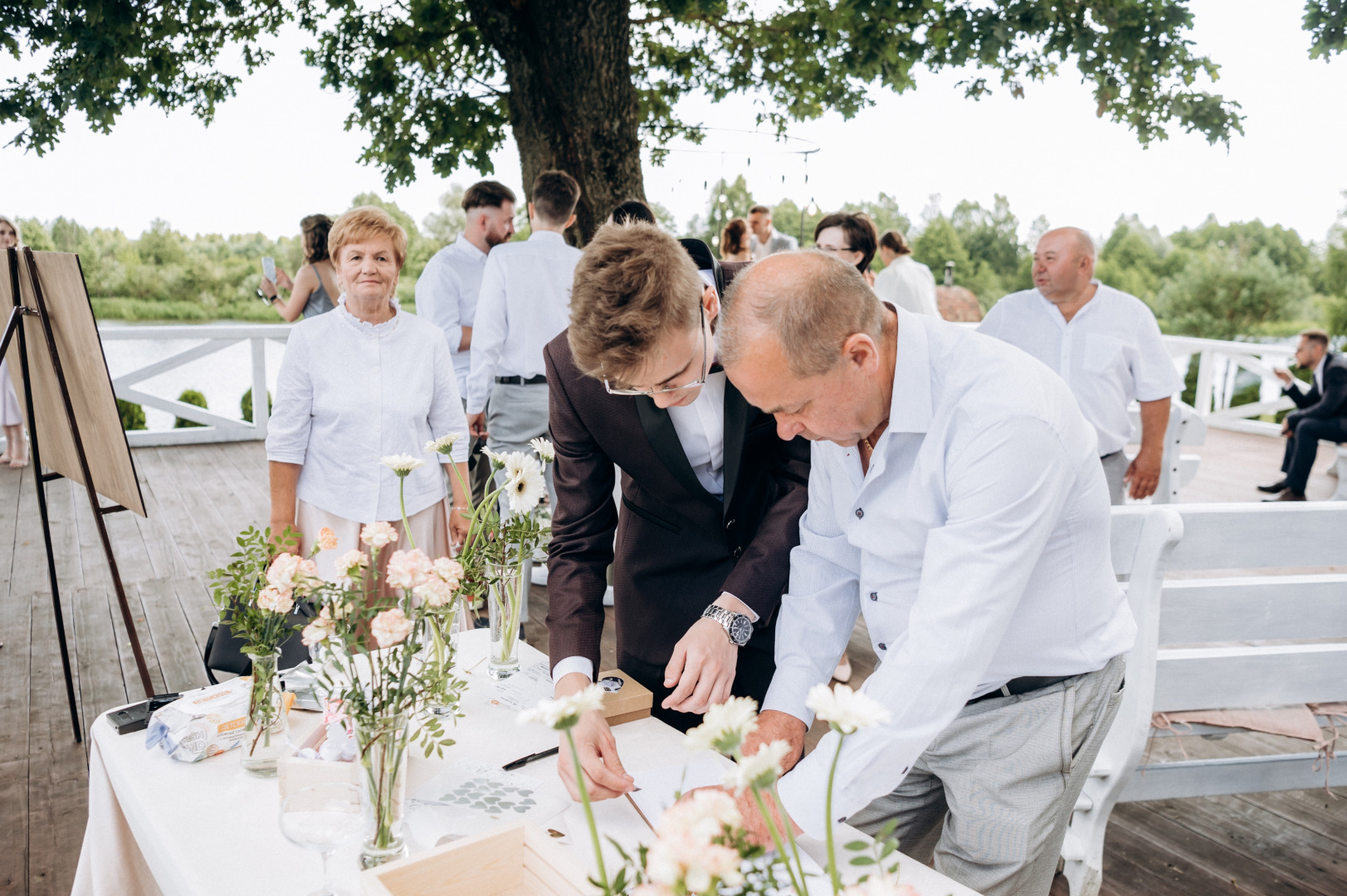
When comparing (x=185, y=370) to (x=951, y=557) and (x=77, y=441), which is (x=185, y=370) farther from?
(x=951, y=557)

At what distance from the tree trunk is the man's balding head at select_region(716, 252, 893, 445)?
4.05 m

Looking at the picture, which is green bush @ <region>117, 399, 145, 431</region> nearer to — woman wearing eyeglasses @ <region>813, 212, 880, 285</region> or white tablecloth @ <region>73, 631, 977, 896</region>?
Answer: woman wearing eyeglasses @ <region>813, 212, 880, 285</region>

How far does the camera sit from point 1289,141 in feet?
30.3

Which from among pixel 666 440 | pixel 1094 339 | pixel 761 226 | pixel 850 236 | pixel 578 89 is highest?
pixel 578 89

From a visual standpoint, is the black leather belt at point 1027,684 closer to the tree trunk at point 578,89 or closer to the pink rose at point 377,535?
the pink rose at point 377,535

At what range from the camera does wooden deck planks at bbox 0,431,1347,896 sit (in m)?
2.24

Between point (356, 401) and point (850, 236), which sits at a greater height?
point (850, 236)

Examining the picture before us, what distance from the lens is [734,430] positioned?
154cm

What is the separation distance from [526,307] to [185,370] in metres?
5.83

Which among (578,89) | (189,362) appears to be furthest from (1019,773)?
(189,362)

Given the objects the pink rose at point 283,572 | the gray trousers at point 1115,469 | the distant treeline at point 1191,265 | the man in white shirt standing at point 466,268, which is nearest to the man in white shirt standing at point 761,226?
the man in white shirt standing at point 466,268

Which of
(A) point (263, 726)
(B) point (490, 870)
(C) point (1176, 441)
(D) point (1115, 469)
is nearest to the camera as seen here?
A: (B) point (490, 870)

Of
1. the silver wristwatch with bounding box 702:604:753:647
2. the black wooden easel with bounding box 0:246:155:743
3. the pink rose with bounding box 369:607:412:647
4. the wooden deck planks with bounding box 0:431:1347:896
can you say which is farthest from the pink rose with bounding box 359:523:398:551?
the wooden deck planks with bounding box 0:431:1347:896

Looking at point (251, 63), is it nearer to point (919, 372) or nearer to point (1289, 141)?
point (919, 372)
